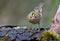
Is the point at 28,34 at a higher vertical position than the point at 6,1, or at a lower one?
lower

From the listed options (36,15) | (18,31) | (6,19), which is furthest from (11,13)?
(18,31)

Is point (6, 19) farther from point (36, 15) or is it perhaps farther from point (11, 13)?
point (36, 15)

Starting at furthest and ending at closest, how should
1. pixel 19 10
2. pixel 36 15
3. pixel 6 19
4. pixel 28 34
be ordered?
pixel 6 19
pixel 19 10
pixel 36 15
pixel 28 34

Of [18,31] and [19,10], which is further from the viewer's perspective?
[19,10]

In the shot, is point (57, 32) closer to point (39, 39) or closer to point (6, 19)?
point (39, 39)

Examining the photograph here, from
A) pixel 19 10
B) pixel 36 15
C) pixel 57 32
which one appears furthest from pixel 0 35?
pixel 19 10

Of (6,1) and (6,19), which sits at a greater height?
(6,1)

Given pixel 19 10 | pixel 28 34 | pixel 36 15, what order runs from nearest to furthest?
pixel 28 34 < pixel 36 15 < pixel 19 10

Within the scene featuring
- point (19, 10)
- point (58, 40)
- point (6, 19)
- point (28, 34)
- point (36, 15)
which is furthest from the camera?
point (6, 19)

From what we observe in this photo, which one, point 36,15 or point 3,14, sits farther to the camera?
point 3,14
